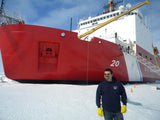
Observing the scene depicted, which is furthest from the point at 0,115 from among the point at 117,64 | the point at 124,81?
the point at 124,81

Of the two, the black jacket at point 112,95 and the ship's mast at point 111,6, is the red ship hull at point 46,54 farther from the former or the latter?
the ship's mast at point 111,6

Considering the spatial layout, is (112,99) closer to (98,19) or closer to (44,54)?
(44,54)

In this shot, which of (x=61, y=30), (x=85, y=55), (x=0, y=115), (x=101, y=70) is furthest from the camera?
(x=101, y=70)

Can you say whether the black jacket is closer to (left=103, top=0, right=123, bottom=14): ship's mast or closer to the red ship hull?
the red ship hull

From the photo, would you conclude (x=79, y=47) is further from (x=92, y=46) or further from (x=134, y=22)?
(x=134, y=22)

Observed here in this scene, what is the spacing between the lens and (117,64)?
25.2 feet

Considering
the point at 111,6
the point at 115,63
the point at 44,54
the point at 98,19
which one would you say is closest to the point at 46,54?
the point at 44,54

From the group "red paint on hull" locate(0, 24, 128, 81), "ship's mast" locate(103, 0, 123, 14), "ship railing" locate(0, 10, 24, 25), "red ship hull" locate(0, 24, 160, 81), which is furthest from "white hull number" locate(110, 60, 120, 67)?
"ship's mast" locate(103, 0, 123, 14)

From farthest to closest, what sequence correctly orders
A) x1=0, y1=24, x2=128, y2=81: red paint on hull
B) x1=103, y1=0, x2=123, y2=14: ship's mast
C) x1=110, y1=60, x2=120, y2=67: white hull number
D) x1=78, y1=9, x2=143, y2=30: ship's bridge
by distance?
x1=103, y1=0, x2=123, y2=14: ship's mast < x1=78, y1=9, x2=143, y2=30: ship's bridge < x1=110, y1=60, x2=120, y2=67: white hull number < x1=0, y1=24, x2=128, y2=81: red paint on hull

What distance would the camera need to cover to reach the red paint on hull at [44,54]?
16.7 feet

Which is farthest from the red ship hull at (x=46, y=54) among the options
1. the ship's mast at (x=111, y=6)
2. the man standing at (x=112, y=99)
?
the ship's mast at (x=111, y=6)

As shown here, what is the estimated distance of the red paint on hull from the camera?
5.10 m

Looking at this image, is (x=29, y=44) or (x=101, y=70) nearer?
(x=29, y=44)

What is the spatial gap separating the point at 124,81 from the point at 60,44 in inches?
233
